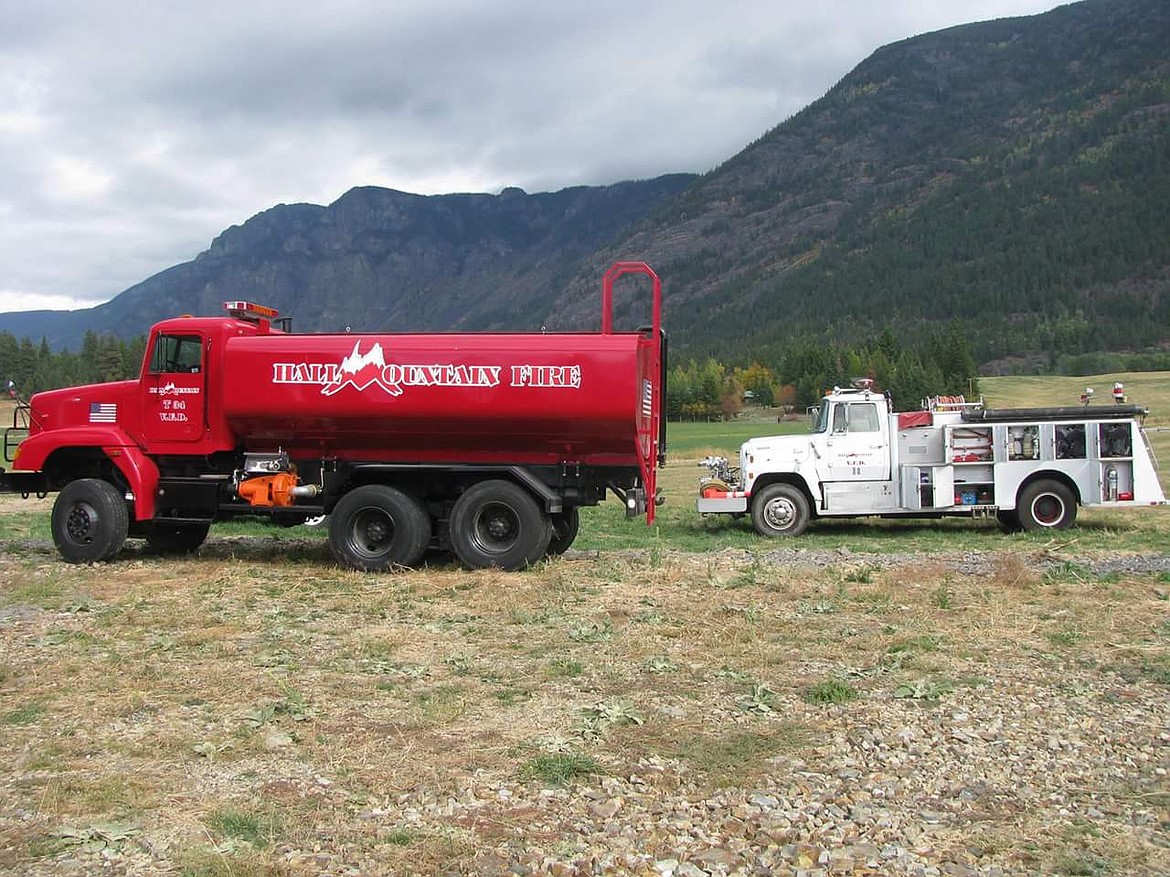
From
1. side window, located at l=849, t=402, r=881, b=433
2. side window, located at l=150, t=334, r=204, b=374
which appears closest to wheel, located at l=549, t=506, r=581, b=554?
side window, located at l=150, t=334, r=204, b=374

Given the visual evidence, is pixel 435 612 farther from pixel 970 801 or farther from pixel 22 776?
pixel 970 801

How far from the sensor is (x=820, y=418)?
1941 cm

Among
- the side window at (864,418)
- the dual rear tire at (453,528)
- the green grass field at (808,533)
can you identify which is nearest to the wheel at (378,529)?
the dual rear tire at (453,528)

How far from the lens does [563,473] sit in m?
13.7

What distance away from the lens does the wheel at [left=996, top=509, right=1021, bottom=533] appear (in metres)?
18.9

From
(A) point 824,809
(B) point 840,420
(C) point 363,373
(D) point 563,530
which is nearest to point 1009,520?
(B) point 840,420

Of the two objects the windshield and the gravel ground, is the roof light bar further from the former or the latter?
the windshield

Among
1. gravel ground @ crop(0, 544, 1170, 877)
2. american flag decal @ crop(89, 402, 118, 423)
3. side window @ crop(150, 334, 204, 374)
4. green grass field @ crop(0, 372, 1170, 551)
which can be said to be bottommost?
gravel ground @ crop(0, 544, 1170, 877)

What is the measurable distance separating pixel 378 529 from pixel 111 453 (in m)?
3.95

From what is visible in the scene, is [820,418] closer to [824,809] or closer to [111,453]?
[111,453]

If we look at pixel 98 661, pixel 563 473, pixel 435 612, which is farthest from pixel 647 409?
pixel 98 661

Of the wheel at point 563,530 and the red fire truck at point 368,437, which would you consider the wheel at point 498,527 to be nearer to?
the red fire truck at point 368,437

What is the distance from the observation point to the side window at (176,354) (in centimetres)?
1428

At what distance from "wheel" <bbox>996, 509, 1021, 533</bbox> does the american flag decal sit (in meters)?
15.0
